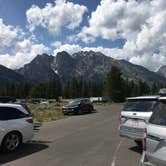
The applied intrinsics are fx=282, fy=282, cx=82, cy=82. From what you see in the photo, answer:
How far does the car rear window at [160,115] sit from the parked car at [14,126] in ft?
19.6

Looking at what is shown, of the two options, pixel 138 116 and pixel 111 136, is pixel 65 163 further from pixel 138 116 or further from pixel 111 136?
pixel 111 136

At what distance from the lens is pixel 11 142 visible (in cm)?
1012

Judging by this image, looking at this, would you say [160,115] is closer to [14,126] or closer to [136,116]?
[136,116]

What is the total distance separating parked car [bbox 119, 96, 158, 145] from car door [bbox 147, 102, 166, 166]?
386 centimetres

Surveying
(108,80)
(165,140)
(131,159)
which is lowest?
(131,159)

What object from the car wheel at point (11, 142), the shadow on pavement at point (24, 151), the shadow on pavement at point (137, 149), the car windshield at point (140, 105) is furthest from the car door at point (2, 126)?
the shadow on pavement at point (137, 149)

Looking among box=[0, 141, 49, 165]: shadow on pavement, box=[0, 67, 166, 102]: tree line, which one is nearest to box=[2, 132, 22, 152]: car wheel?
box=[0, 141, 49, 165]: shadow on pavement

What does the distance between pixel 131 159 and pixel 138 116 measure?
1.57m

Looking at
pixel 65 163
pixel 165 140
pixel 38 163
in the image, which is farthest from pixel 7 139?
pixel 165 140

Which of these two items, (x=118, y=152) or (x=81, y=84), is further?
(x=81, y=84)

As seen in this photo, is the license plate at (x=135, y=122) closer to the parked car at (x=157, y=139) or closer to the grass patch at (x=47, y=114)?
the parked car at (x=157, y=139)

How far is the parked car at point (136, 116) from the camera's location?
30.7 ft

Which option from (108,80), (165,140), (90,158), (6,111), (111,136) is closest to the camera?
(165,140)

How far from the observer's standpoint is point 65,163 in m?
8.16
